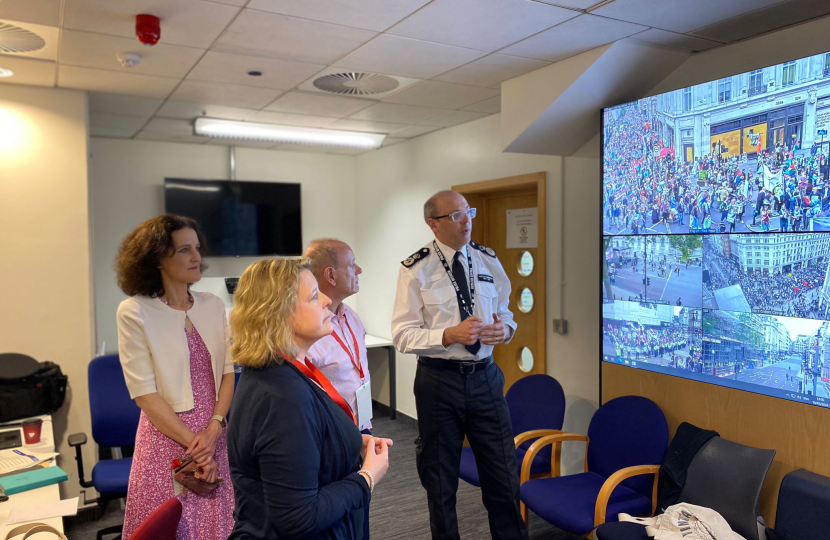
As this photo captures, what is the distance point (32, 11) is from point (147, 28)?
0.47 metres

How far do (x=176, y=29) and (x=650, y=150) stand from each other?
7.78 feet

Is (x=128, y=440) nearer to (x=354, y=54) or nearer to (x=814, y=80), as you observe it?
(x=354, y=54)

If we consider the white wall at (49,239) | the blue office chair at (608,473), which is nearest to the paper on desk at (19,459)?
the white wall at (49,239)

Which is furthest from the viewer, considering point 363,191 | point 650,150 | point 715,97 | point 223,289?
point 363,191

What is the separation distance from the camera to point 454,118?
4.83 metres

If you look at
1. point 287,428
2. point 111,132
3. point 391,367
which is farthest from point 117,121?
point 287,428

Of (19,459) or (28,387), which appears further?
(28,387)

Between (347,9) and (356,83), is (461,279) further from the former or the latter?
(356,83)

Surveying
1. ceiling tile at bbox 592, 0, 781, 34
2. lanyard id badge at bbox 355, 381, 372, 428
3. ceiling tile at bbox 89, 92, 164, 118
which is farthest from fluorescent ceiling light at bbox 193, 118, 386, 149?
lanyard id badge at bbox 355, 381, 372, 428

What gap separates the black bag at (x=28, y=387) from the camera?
3.45 m

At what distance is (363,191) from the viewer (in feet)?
21.9

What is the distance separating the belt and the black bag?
2466mm

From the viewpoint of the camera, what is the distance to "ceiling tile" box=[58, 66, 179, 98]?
3477 mm

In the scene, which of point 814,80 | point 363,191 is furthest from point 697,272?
point 363,191
